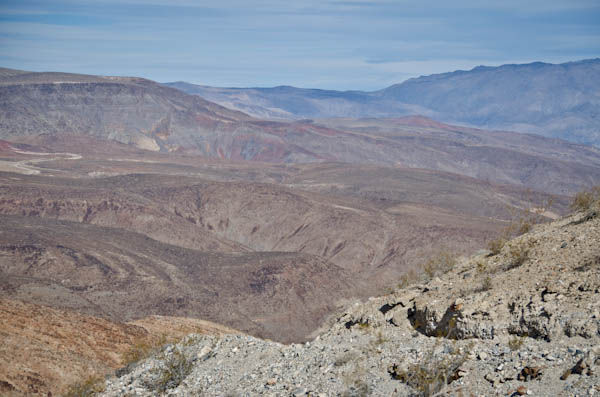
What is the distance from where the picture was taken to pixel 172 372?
33.5 feet

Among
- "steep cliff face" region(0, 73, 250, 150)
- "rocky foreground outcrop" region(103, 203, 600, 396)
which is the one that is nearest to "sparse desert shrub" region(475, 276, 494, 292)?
"rocky foreground outcrop" region(103, 203, 600, 396)

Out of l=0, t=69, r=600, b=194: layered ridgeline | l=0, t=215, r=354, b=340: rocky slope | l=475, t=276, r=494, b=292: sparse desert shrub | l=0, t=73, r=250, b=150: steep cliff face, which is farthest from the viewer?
l=0, t=69, r=600, b=194: layered ridgeline

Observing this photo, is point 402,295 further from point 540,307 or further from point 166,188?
point 166,188

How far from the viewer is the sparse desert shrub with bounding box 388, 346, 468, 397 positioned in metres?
7.27

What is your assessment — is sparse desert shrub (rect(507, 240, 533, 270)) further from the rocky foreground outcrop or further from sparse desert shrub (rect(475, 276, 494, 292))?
sparse desert shrub (rect(475, 276, 494, 292))

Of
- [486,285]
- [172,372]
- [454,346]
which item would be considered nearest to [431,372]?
[454,346]

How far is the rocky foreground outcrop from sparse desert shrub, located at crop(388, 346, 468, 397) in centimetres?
2

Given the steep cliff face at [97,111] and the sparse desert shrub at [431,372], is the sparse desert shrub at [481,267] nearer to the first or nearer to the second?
the sparse desert shrub at [431,372]

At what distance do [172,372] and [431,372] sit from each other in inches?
202

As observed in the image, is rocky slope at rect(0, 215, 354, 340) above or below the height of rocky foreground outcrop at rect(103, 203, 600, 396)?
below

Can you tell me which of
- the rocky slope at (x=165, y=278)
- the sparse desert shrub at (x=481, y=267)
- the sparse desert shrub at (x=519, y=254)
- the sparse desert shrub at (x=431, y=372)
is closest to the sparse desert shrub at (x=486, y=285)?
the sparse desert shrub at (x=519, y=254)

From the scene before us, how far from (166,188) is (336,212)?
78.5 feet

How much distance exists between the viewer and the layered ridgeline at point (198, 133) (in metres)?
127

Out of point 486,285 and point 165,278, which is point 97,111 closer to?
point 165,278
